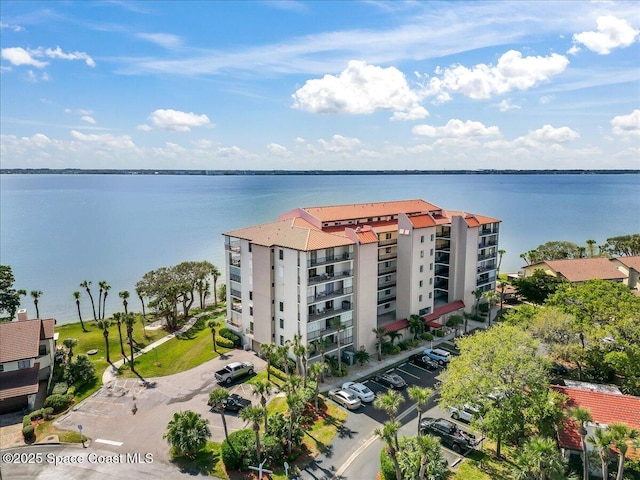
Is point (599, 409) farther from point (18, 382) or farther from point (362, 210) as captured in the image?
point (18, 382)

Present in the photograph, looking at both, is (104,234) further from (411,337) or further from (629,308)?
(629,308)

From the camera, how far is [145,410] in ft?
124

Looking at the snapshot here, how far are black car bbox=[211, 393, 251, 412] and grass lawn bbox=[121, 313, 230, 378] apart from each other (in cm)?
1058

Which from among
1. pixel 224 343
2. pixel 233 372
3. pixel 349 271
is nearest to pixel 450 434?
pixel 349 271

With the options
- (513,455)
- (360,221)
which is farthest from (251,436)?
(360,221)

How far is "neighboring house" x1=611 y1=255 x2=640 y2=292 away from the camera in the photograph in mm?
69494

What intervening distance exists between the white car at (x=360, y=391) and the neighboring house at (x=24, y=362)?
93.0ft

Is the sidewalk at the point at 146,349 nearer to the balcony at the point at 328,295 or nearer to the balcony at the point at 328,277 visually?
the balcony at the point at 328,295

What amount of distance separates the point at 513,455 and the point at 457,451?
12.6ft

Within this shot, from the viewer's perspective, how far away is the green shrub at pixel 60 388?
132ft

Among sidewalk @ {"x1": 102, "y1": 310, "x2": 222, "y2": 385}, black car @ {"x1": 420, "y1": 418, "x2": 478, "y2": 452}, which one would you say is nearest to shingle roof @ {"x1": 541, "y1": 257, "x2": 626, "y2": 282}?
black car @ {"x1": 420, "y1": 418, "x2": 478, "y2": 452}

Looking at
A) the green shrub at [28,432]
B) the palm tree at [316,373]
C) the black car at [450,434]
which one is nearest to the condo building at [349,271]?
the palm tree at [316,373]

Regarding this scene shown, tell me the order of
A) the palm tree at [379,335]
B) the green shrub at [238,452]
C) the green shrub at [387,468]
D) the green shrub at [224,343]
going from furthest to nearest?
the green shrub at [224,343]
the palm tree at [379,335]
the green shrub at [238,452]
the green shrub at [387,468]

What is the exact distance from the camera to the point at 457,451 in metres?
31.5
